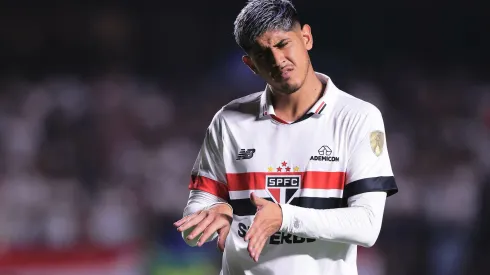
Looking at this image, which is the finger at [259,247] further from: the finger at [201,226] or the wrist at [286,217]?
the finger at [201,226]

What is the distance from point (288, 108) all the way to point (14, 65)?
4.04 metres

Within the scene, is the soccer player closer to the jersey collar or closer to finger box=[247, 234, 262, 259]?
the jersey collar

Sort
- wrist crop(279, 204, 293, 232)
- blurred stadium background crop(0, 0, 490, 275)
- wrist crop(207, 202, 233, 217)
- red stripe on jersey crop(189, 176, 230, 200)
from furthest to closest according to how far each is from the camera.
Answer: blurred stadium background crop(0, 0, 490, 275), red stripe on jersey crop(189, 176, 230, 200), wrist crop(207, 202, 233, 217), wrist crop(279, 204, 293, 232)

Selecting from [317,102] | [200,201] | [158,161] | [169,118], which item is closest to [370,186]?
[317,102]

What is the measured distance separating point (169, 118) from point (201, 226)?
12.3ft

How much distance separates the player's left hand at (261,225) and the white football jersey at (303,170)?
25 centimetres

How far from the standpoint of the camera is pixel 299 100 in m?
2.38

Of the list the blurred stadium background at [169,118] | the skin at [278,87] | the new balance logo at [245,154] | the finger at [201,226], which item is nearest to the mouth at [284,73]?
the skin at [278,87]

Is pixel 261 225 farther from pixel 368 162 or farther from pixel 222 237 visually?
pixel 368 162

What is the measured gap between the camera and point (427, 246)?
17.1 feet

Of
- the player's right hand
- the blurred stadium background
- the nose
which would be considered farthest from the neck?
the blurred stadium background

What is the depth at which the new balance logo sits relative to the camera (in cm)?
237

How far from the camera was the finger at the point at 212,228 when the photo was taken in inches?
82.6

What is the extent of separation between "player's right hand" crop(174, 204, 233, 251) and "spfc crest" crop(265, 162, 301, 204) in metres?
0.17
